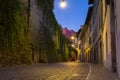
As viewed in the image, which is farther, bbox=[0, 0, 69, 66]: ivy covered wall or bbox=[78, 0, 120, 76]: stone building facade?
bbox=[0, 0, 69, 66]: ivy covered wall

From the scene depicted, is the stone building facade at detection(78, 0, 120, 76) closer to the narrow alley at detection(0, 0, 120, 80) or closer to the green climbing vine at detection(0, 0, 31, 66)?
the narrow alley at detection(0, 0, 120, 80)

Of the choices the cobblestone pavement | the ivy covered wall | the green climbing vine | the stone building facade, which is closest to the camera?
the cobblestone pavement

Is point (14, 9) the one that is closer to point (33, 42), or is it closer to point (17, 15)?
point (17, 15)

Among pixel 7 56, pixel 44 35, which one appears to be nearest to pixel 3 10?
pixel 7 56

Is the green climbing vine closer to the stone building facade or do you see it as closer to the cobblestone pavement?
the cobblestone pavement

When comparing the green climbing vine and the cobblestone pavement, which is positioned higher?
the green climbing vine

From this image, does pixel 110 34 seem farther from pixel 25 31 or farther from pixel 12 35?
pixel 25 31

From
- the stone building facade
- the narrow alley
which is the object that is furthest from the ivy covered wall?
the stone building facade

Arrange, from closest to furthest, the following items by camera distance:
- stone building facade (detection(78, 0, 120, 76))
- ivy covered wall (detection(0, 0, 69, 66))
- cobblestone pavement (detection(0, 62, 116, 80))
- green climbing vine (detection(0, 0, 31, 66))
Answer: cobblestone pavement (detection(0, 62, 116, 80)) → stone building facade (detection(78, 0, 120, 76)) → green climbing vine (detection(0, 0, 31, 66)) → ivy covered wall (detection(0, 0, 69, 66))

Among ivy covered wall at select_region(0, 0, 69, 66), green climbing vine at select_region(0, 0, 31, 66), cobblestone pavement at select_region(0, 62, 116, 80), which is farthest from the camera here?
ivy covered wall at select_region(0, 0, 69, 66)

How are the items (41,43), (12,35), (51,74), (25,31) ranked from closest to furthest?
(51,74) < (12,35) < (25,31) < (41,43)

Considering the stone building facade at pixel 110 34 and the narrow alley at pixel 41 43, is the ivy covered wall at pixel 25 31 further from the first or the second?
the stone building facade at pixel 110 34

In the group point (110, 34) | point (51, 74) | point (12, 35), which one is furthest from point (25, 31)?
point (51, 74)

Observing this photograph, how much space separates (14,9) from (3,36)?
2.83 metres
